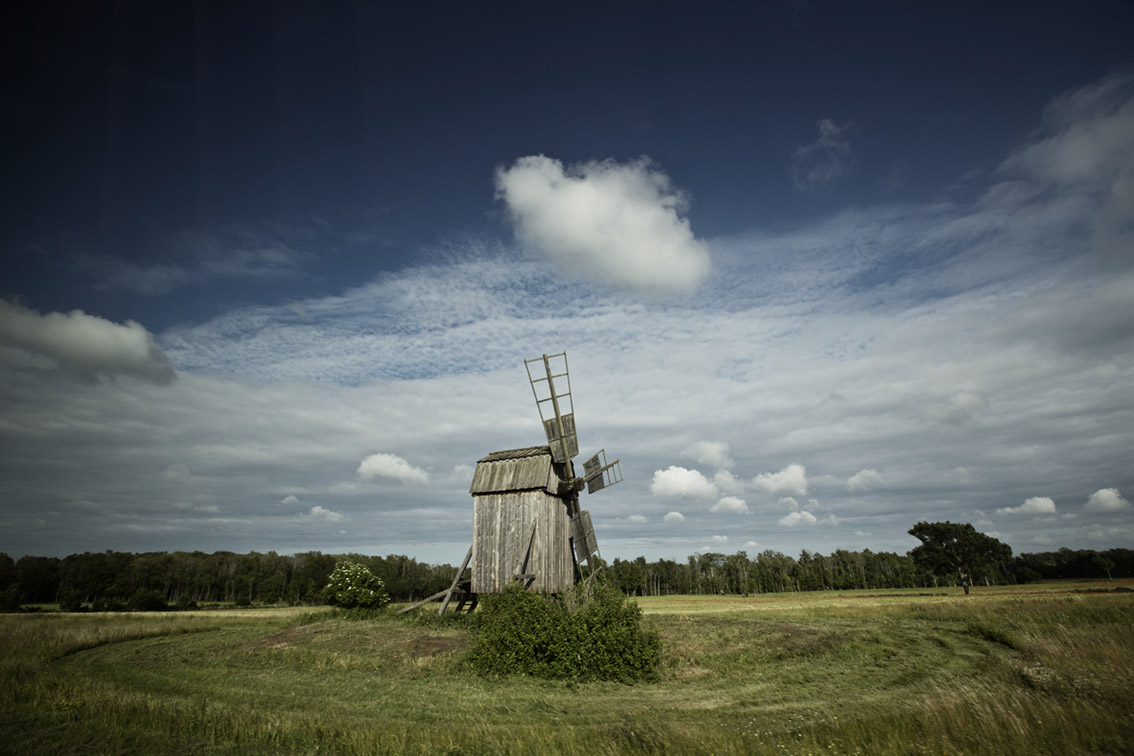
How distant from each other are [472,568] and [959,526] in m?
67.8

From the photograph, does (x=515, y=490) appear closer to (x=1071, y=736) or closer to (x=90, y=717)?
(x=90, y=717)

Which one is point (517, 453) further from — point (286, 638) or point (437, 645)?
point (286, 638)

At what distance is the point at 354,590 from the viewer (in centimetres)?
2923

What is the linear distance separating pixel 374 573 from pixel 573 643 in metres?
73.2

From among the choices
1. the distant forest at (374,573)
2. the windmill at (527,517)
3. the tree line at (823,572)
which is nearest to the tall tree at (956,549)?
the distant forest at (374,573)

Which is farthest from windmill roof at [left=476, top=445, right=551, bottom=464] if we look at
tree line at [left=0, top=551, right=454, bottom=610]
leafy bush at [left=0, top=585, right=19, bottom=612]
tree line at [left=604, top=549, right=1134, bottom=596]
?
tree line at [left=604, top=549, right=1134, bottom=596]

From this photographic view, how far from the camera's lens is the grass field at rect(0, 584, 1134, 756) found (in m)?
8.41

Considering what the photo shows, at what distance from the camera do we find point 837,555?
138 m

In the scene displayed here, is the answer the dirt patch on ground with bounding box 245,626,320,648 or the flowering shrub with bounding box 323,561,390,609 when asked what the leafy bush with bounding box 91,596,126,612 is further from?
the dirt patch on ground with bounding box 245,626,320,648

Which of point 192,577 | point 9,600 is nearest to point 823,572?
point 192,577

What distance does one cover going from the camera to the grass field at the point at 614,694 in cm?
841

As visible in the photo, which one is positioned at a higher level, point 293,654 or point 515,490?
point 515,490

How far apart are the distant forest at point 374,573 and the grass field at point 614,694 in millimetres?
29119

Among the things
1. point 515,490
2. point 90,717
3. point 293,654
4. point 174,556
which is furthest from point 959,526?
point 174,556
